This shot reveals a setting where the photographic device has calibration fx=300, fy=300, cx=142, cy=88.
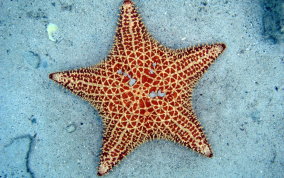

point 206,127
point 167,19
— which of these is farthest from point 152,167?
point 167,19

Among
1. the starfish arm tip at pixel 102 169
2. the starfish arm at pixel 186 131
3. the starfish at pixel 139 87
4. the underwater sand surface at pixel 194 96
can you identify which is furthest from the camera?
the underwater sand surface at pixel 194 96

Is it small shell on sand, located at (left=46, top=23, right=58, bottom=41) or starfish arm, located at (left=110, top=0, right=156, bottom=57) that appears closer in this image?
starfish arm, located at (left=110, top=0, right=156, bottom=57)

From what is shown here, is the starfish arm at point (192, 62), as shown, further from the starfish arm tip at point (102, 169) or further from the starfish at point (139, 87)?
the starfish arm tip at point (102, 169)

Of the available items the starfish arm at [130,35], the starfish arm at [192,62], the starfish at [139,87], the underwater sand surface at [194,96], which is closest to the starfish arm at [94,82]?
the starfish at [139,87]

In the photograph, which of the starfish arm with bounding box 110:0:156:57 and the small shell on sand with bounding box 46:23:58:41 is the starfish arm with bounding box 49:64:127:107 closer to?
the starfish arm with bounding box 110:0:156:57

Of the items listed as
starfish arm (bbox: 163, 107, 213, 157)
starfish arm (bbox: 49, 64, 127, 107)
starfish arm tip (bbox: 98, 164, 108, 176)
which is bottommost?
starfish arm tip (bbox: 98, 164, 108, 176)

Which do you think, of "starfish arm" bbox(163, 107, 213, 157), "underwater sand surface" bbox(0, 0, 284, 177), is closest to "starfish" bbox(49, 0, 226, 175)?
"starfish arm" bbox(163, 107, 213, 157)

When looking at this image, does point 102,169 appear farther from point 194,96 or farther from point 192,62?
point 192,62

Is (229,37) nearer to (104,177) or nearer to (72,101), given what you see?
(72,101)

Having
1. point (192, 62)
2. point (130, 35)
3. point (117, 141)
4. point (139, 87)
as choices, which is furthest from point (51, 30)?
point (192, 62)
